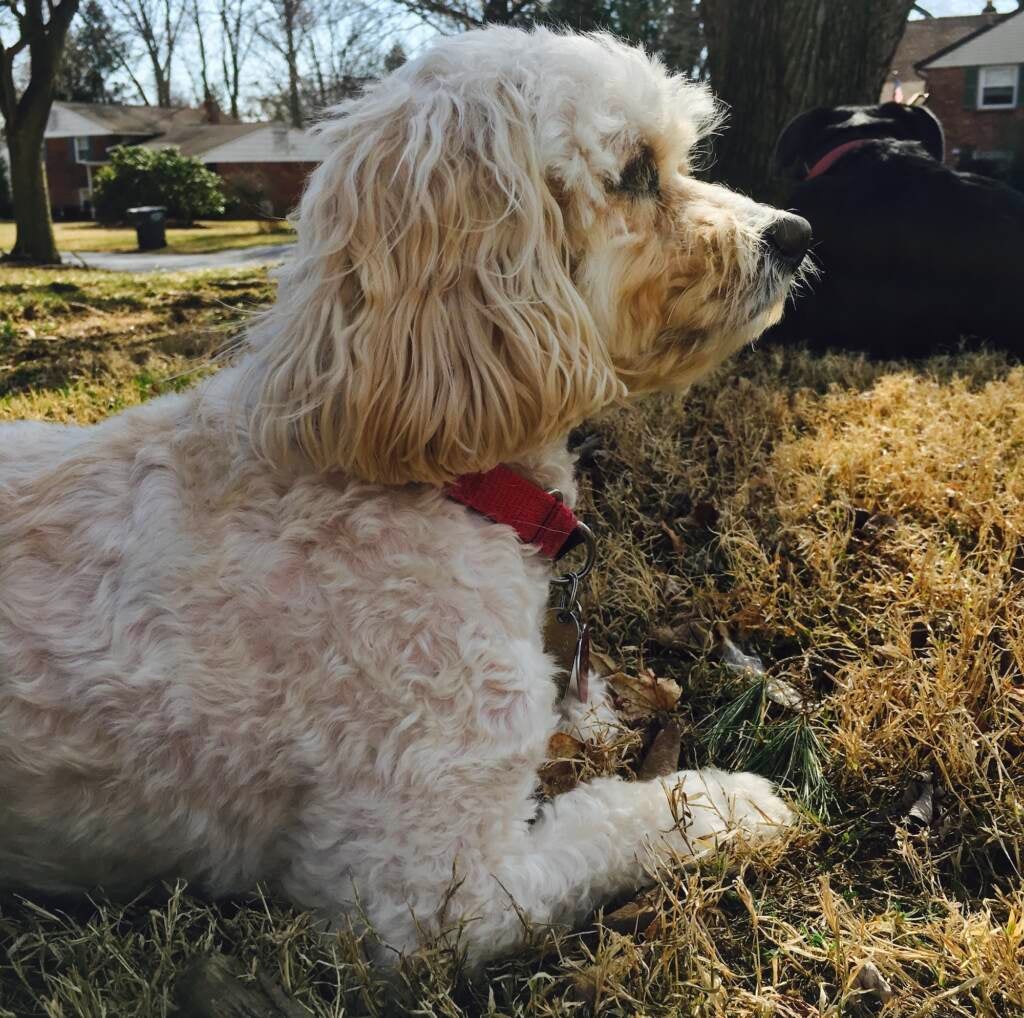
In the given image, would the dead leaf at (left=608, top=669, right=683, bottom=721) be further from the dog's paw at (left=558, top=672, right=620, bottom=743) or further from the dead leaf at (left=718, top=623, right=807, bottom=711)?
the dead leaf at (left=718, top=623, right=807, bottom=711)

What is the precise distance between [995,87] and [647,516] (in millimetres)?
47434

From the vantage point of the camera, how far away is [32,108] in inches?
720

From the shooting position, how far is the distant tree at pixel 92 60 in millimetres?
36750

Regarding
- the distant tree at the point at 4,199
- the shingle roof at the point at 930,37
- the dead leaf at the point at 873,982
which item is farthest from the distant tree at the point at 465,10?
the shingle roof at the point at 930,37

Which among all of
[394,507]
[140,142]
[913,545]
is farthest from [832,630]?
[140,142]

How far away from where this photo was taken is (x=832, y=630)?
114 inches

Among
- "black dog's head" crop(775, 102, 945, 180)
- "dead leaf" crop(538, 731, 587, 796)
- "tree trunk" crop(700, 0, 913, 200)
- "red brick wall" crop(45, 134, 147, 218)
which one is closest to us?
"dead leaf" crop(538, 731, 587, 796)

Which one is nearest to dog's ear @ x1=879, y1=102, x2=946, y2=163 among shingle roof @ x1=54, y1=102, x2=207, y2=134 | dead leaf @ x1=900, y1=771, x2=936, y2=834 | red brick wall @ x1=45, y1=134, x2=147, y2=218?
dead leaf @ x1=900, y1=771, x2=936, y2=834

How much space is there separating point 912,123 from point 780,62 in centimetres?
100

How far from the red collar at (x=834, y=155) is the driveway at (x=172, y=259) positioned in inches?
586

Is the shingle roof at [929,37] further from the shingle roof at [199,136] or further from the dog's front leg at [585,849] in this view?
the dog's front leg at [585,849]

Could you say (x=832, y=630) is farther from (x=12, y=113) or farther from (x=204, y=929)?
(x=12, y=113)

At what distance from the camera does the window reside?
4181 centimetres

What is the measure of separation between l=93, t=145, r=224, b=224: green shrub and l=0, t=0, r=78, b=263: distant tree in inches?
777
